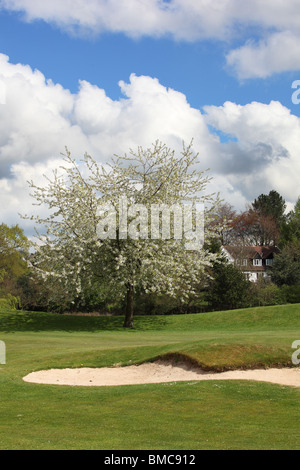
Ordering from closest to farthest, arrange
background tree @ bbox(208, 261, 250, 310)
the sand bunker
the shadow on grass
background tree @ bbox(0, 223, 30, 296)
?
the sand bunker < the shadow on grass < background tree @ bbox(208, 261, 250, 310) < background tree @ bbox(0, 223, 30, 296)

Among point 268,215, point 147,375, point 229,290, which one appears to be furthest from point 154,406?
point 268,215

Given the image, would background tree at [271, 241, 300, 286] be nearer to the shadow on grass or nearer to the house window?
the shadow on grass

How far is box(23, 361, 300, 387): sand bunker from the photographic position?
15.3 meters

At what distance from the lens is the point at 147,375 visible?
17.2 m

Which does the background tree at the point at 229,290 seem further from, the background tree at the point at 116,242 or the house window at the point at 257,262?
the house window at the point at 257,262

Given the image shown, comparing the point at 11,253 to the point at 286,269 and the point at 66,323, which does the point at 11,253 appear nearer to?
the point at 66,323

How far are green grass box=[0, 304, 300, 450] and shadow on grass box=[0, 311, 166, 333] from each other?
1123cm

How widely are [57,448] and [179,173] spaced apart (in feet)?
92.2

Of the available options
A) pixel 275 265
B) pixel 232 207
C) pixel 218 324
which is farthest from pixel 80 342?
pixel 232 207

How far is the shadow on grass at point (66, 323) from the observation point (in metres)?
35.8

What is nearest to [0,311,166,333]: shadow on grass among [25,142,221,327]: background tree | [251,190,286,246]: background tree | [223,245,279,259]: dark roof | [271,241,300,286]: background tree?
[25,142,221,327]: background tree

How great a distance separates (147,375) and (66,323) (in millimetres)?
22166

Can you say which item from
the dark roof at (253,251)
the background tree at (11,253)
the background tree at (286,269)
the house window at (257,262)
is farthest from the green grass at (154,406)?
the house window at (257,262)

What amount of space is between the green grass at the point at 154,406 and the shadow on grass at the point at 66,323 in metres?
11.2
